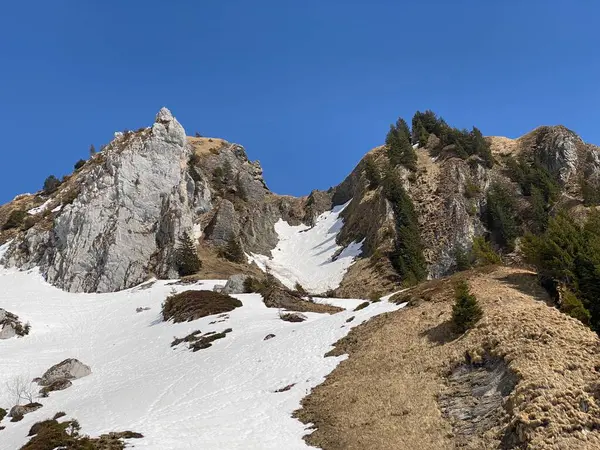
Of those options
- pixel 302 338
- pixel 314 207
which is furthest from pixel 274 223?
pixel 302 338

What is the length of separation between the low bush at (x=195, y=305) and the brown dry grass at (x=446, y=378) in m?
19.5

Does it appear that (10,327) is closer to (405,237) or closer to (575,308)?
(575,308)

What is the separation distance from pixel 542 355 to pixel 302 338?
1618 cm

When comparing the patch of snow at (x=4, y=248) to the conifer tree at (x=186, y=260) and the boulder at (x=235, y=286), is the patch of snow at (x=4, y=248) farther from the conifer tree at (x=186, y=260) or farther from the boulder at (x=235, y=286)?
the boulder at (x=235, y=286)

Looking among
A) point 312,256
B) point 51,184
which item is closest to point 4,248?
point 51,184

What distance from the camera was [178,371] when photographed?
3002 centimetres

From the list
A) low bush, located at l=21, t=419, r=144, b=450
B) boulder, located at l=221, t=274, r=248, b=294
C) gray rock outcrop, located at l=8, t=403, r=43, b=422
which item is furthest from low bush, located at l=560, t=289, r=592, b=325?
boulder, located at l=221, t=274, r=248, b=294

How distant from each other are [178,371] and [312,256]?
59.3m

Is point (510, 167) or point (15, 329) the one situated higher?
point (510, 167)

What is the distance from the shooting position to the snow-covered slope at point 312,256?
7612 cm

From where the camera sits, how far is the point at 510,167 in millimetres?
89000

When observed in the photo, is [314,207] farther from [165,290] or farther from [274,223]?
[165,290]

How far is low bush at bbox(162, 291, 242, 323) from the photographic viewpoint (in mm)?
43875

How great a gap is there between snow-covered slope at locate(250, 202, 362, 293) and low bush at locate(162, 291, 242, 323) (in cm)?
2705
